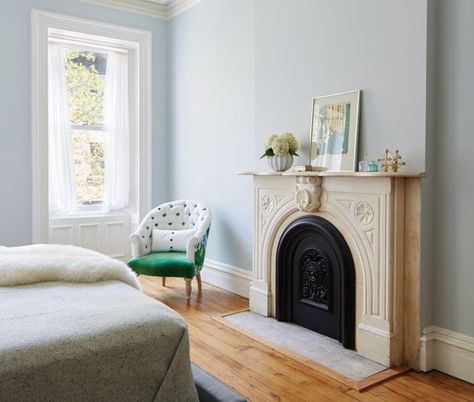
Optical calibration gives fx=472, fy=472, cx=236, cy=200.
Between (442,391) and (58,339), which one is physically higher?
(58,339)

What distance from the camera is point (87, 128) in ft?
17.5

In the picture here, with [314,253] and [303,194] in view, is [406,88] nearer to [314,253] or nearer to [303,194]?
[303,194]

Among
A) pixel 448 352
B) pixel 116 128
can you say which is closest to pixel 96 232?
pixel 116 128

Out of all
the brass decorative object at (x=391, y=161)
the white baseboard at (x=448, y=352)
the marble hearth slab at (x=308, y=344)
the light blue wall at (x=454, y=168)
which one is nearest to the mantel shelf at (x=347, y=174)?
the brass decorative object at (x=391, y=161)

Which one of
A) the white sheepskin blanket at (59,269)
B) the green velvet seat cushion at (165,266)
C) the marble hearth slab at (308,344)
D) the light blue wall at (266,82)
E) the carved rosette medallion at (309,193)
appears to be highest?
the light blue wall at (266,82)

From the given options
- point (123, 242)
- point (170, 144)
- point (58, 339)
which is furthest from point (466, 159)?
point (123, 242)

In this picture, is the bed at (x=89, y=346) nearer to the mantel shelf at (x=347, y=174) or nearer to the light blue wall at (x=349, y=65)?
the mantel shelf at (x=347, y=174)

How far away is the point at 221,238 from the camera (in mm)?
4770

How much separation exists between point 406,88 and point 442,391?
1.72 meters

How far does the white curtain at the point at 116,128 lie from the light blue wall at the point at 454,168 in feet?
12.1

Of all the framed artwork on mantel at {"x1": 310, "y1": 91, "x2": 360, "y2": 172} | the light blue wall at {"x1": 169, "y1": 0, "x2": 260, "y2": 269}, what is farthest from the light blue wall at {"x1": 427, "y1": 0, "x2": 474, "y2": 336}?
the light blue wall at {"x1": 169, "y1": 0, "x2": 260, "y2": 269}

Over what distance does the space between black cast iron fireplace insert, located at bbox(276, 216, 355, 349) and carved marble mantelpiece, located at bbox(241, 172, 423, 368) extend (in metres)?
0.06

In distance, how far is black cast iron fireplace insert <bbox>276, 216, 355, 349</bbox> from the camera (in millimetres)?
3096

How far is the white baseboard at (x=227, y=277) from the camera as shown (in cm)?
442
